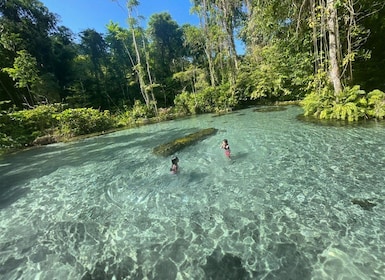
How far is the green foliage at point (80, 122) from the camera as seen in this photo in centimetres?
1844

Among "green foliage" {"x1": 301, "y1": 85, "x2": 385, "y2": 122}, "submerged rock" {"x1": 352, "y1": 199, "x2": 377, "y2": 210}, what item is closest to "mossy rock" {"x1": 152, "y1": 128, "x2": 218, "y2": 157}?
"green foliage" {"x1": 301, "y1": 85, "x2": 385, "y2": 122}

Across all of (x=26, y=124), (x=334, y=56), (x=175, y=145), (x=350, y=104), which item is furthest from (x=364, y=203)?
(x=26, y=124)

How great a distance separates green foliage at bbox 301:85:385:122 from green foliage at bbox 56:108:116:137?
17.0m

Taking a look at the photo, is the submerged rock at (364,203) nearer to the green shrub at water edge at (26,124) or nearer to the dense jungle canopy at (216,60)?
the dense jungle canopy at (216,60)

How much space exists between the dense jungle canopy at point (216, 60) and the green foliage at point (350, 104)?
4 centimetres

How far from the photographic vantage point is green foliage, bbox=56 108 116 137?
60.5ft

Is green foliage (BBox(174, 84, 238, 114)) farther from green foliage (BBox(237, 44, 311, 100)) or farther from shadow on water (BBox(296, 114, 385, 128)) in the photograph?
shadow on water (BBox(296, 114, 385, 128))

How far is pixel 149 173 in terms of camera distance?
23.4 ft

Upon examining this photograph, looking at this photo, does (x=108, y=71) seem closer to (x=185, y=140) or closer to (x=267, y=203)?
(x=185, y=140)

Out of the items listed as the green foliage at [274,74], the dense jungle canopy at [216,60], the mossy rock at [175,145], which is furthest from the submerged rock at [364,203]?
the green foliage at [274,74]

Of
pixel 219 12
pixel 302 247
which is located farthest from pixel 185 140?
pixel 219 12

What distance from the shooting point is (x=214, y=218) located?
4203 mm

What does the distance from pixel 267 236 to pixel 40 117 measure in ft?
65.6

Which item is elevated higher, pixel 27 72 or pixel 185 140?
pixel 27 72
